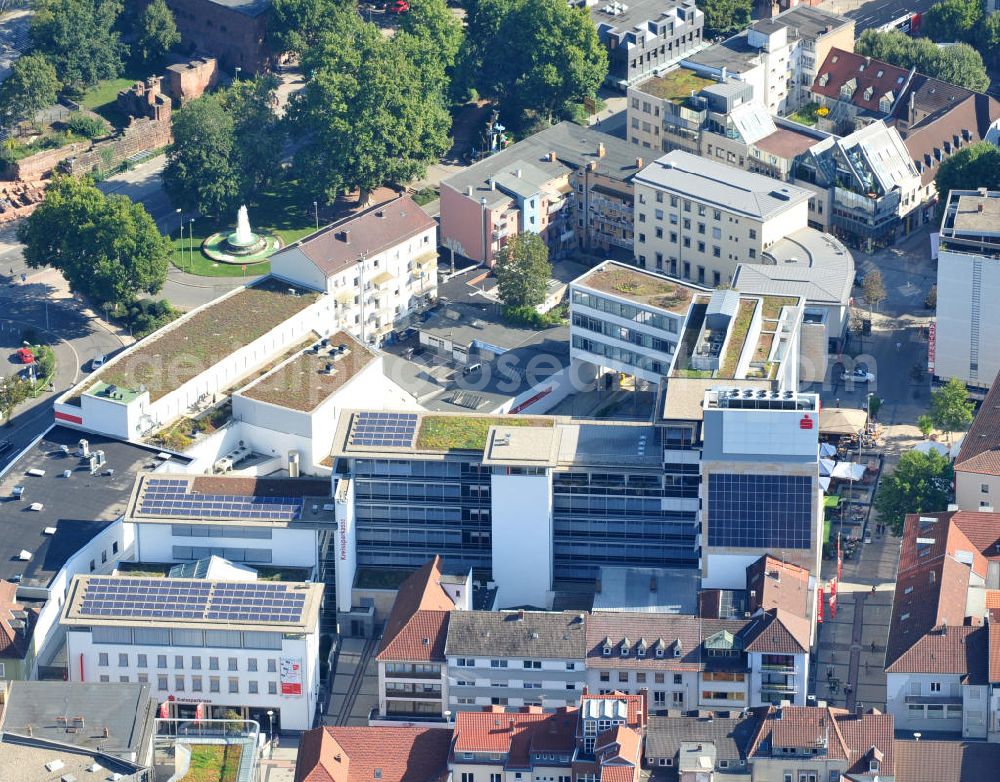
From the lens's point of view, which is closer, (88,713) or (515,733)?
(515,733)

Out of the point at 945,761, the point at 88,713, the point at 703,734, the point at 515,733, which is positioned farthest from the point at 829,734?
the point at 88,713

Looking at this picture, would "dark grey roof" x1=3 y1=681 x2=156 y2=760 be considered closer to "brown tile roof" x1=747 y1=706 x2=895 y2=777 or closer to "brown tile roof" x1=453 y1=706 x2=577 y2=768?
"brown tile roof" x1=453 y1=706 x2=577 y2=768

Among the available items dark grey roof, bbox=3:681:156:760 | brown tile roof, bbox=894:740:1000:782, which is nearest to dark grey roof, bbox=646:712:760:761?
brown tile roof, bbox=894:740:1000:782

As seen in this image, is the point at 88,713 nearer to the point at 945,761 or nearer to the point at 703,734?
the point at 703,734

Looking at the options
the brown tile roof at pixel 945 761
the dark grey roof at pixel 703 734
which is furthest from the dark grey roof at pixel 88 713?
the brown tile roof at pixel 945 761

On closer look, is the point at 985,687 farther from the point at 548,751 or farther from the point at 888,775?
the point at 548,751

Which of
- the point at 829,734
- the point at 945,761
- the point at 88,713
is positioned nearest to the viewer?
the point at 945,761

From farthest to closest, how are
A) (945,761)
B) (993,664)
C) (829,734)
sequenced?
(993,664) < (829,734) < (945,761)

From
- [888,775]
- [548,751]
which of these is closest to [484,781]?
[548,751]
